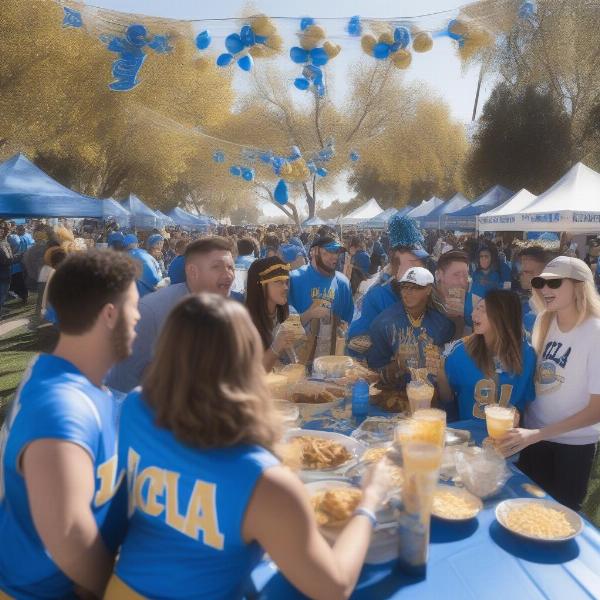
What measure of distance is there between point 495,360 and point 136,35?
722 cm

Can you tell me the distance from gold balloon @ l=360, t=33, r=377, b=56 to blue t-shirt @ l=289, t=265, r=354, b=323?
4494 mm

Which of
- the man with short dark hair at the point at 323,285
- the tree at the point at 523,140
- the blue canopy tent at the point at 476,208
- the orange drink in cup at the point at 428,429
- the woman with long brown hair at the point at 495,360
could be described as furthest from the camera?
the tree at the point at 523,140

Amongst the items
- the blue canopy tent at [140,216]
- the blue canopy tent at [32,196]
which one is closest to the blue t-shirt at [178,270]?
the blue canopy tent at [32,196]

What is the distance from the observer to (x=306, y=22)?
291 inches

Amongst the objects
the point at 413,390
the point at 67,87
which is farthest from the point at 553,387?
the point at 67,87

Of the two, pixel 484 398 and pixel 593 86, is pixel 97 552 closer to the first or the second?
pixel 484 398

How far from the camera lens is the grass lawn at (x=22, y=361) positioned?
4051mm

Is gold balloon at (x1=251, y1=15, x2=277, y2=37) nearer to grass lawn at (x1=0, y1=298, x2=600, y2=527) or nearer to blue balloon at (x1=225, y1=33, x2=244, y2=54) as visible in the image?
blue balloon at (x1=225, y1=33, x2=244, y2=54)

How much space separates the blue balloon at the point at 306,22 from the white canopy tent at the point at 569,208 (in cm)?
509

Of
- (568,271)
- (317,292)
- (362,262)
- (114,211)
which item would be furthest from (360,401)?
(114,211)

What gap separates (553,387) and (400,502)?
1.64m

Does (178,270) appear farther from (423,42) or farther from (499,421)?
(423,42)

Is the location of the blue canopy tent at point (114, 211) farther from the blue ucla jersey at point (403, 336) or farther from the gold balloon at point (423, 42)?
the blue ucla jersey at point (403, 336)

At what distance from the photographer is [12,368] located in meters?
7.39
